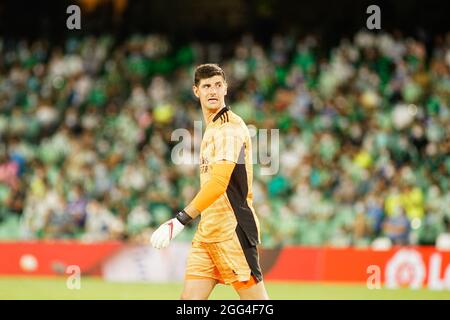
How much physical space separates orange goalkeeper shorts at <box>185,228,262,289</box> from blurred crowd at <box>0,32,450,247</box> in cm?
1034

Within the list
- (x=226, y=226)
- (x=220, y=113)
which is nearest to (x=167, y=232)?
(x=226, y=226)

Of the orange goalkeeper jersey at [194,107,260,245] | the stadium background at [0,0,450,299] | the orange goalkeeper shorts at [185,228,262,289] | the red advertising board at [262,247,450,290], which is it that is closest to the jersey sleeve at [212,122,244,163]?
the orange goalkeeper jersey at [194,107,260,245]

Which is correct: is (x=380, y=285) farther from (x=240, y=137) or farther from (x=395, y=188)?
(x=240, y=137)

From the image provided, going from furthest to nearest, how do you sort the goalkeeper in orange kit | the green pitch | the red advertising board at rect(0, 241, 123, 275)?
the red advertising board at rect(0, 241, 123, 275) < the green pitch < the goalkeeper in orange kit

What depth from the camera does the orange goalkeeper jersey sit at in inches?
277

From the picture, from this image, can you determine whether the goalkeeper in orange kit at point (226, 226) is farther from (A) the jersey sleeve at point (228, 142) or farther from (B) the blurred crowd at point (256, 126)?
(B) the blurred crowd at point (256, 126)

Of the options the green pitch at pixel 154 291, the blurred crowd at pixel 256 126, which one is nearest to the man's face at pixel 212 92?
the green pitch at pixel 154 291

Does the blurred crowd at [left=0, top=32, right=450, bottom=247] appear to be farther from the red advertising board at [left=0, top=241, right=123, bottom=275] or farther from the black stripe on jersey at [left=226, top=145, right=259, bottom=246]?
the black stripe on jersey at [left=226, top=145, right=259, bottom=246]

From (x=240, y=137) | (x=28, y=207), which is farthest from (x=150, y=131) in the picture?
(x=240, y=137)

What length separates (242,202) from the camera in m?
7.11

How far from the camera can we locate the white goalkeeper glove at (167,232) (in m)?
6.58

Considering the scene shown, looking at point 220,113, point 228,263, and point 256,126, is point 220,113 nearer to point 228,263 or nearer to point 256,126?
point 228,263

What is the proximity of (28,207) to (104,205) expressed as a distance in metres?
1.51

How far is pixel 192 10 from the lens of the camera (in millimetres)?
24828
